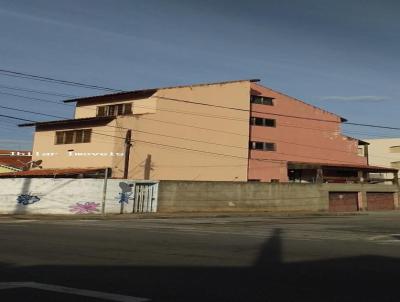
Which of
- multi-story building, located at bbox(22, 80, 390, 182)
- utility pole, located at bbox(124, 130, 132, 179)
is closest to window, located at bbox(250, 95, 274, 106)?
multi-story building, located at bbox(22, 80, 390, 182)

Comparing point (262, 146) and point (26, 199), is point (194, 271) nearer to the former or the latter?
point (26, 199)

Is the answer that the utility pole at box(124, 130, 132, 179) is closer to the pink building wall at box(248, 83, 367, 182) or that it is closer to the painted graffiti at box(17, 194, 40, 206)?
the painted graffiti at box(17, 194, 40, 206)

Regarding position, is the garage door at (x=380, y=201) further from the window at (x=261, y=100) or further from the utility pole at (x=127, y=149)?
the utility pole at (x=127, y=149)

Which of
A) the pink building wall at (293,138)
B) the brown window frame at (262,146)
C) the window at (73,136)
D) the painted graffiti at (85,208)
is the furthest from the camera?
the pink building wall at (293,138)

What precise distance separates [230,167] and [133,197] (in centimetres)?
1375

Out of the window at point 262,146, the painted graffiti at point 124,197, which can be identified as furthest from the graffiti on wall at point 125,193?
the window at point 262,146

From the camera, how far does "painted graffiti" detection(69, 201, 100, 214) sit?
33406mm

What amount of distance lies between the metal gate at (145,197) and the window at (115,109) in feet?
36.3

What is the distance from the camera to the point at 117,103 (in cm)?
4666

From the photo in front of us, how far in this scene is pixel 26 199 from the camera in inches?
1310

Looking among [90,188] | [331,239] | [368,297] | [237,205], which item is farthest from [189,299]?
[237,205]

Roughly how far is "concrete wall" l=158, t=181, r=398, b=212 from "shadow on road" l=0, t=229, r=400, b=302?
26785 millimetres

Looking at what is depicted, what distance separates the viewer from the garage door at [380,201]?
50.0 metres

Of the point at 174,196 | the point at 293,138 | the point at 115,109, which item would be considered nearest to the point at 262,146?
the point at 293,138
